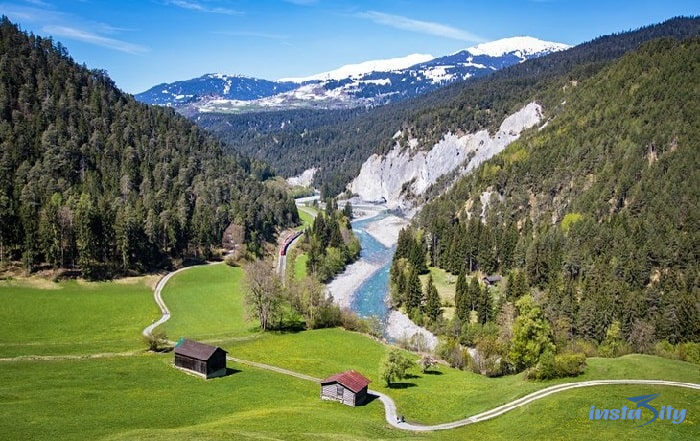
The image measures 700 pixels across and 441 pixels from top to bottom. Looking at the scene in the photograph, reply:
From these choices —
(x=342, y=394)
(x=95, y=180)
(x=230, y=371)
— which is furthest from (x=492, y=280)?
(x=95, y=180)

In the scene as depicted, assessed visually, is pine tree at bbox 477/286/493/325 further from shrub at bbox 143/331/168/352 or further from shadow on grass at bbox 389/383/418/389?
shrub at bbox 143/331/168/352

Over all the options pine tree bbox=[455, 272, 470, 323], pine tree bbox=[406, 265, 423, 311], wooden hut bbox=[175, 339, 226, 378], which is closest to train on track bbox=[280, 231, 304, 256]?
pine tree bbox=[406, 265, 423, 311]

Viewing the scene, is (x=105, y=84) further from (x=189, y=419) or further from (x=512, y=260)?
(x=189, y=419)

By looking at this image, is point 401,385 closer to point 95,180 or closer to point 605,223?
point 605,223

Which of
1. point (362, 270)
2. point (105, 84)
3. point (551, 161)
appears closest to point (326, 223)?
point (362, 270)

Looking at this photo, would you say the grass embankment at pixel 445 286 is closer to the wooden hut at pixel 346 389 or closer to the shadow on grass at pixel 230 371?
the wooden hut at pixel 346 389
